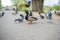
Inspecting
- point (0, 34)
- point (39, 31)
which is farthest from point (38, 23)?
point (0, 34)

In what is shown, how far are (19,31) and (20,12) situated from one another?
0.57 feet

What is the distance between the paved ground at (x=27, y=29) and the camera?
120cm

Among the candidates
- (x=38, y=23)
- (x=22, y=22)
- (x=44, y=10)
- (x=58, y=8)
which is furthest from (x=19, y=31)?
(x=58, y=8)

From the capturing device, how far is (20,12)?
1.25m

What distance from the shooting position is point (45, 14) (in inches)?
49.6

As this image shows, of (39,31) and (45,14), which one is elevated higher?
(45,14)

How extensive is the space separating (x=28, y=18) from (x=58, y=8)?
0.29 metres

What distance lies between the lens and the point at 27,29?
4.01 ft

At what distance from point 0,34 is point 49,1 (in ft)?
1.76

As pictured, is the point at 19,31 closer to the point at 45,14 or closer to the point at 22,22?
the point at 22,22

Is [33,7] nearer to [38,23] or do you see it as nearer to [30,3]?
[30,3]

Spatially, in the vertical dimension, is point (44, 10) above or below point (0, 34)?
above

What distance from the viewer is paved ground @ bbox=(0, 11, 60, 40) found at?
1.20 m

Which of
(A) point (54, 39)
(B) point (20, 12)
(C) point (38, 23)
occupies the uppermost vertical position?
(B) point (20, 12)
